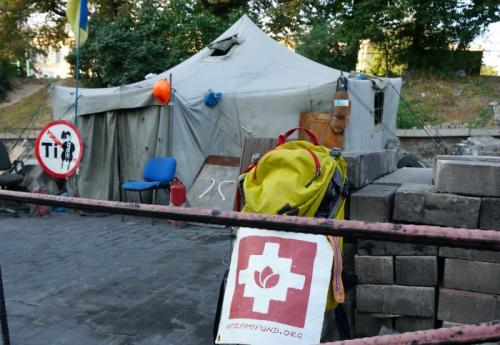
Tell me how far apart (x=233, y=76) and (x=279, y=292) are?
799cm

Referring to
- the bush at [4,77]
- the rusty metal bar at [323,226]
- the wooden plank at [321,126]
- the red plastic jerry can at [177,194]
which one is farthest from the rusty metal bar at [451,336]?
the bush at [4,77]

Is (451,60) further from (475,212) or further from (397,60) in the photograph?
(475,212)

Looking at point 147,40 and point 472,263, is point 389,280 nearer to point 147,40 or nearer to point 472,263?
point 472,263

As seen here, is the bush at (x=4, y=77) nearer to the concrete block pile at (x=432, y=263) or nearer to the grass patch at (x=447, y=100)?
the grass patch at (x=447, y=100)

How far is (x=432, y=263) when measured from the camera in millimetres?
3113

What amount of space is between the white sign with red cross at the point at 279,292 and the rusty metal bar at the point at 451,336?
1.49 metres

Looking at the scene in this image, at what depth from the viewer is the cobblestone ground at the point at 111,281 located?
12.1 ft

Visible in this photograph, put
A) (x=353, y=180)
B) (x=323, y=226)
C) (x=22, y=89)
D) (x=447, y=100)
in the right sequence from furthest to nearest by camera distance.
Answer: (x=22, y=89) < (x=447, y=100) < (x=353, y=180) < (x=323, y=226)

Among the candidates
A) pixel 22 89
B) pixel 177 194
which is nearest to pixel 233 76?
pixel 177 194

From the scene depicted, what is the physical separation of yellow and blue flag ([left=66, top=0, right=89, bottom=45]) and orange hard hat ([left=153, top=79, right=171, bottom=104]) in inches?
67.2

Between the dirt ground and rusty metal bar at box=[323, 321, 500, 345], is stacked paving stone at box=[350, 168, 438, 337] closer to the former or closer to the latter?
rusty metal bar at box=[323, 321, 500, 345]

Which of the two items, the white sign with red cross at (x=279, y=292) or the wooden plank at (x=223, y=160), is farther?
the wooden plank at (x=223, y=160)

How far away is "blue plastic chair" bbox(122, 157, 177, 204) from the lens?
321 inches

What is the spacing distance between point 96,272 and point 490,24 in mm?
18683
